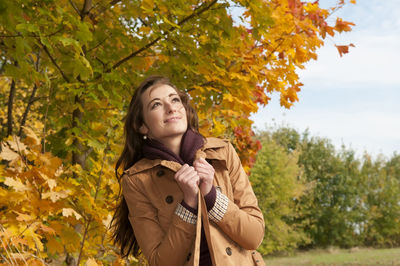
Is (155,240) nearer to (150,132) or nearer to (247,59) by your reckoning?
(150,132)

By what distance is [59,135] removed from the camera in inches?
164

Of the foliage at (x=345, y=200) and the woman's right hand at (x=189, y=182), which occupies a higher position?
the woman's right hand at (x=189, y=182)

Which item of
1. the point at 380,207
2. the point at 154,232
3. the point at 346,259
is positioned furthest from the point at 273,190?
the point at 154,232

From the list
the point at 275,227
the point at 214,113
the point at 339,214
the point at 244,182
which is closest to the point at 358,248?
the point at 339,214

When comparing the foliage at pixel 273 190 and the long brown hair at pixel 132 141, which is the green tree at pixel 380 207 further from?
the long brown hair at pixel 132 141

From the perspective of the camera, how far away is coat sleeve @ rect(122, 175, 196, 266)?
1.90 metres

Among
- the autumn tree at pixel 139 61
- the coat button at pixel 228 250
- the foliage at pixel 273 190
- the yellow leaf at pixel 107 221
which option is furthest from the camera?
the foliage at pixel 273 190

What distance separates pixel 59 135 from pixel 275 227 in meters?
19.1

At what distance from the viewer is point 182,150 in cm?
216

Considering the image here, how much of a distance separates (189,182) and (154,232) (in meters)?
0.37

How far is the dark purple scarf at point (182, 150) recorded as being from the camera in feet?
Result: 6.96

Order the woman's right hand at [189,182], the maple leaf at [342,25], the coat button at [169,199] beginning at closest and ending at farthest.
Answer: the woman's right hand at [189,182] → the coat button at [169,199] → the maple leaf at [342,25]

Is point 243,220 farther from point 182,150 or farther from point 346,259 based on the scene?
point 346,259

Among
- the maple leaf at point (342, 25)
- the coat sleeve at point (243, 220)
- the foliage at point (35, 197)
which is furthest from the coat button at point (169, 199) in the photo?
the maple leaf at point (342, 25)
